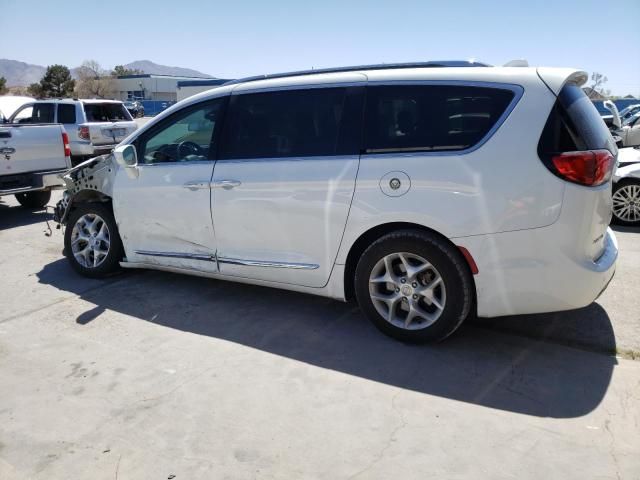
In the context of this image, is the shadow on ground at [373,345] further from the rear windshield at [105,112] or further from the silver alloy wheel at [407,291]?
the rear windshield at [105,112]

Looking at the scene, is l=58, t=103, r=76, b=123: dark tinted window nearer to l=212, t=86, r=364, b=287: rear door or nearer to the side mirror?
the side mirror

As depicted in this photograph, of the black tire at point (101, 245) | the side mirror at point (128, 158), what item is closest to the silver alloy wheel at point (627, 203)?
the side mirror at point (128, 158)

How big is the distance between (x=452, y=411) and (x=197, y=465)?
55.3 inches

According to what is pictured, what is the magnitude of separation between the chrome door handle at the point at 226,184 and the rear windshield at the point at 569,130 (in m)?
2.22

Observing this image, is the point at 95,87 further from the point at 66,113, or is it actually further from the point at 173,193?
the point at 173,193

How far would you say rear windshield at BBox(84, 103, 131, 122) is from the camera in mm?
12633

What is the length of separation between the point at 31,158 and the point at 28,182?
0.39 m

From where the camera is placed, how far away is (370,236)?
3646 mm

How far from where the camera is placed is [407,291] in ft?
11.5

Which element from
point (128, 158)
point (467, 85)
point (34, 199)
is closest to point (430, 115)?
point (467, 85)

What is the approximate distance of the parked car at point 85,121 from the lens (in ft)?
40.1

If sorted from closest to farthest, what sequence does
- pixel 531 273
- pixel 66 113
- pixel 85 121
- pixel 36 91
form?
pixel 531 273 < pixel 85 121 < pixel 66 113 < pixel 36 91

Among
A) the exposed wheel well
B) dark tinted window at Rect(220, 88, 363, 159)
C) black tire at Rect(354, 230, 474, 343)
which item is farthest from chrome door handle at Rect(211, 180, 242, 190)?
black tire at Rect(354, 230, 474, 343)

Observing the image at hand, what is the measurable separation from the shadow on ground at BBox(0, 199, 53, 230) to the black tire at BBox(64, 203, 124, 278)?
10.2ft
